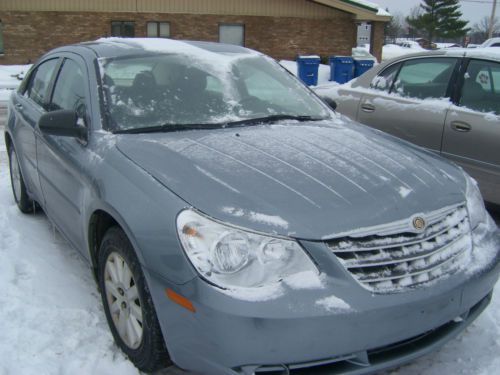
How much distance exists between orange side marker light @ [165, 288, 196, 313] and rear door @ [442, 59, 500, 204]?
3.23 m

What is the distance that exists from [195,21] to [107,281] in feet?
67.2

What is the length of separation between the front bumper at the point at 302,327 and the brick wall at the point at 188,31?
67.4 feet

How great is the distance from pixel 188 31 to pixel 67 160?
19.7 metres

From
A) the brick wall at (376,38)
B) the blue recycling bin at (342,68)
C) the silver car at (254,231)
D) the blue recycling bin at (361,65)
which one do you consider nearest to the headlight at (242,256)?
the silver car at (254,231)

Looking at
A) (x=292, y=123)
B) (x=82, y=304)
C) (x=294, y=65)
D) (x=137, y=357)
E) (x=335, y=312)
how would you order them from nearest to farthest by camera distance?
1. (x=335, y=312)
2. (x=137, y=357)
3. (x=82, y=304)
4. (x=292, y=123)
5. (x=294, y=65)

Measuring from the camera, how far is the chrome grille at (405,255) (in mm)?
2311

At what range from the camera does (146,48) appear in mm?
3906

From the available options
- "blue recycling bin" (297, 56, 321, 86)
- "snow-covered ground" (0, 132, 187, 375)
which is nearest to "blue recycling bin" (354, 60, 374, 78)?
"blue recycling bin" (297, 56, 321, 86)

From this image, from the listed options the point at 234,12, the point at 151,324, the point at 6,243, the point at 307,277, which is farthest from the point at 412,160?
the point at 234,12

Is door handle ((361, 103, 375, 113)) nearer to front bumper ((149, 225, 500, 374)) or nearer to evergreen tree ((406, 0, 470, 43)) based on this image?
front bumper ((149, 225, 500, 374))

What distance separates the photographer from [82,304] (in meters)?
3.39

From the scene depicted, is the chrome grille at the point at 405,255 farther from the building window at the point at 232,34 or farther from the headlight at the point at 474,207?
the building window at the point at 232,34

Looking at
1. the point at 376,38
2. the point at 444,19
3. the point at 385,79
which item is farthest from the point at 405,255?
the point at 444,19

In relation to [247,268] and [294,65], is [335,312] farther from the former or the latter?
[294,65]
